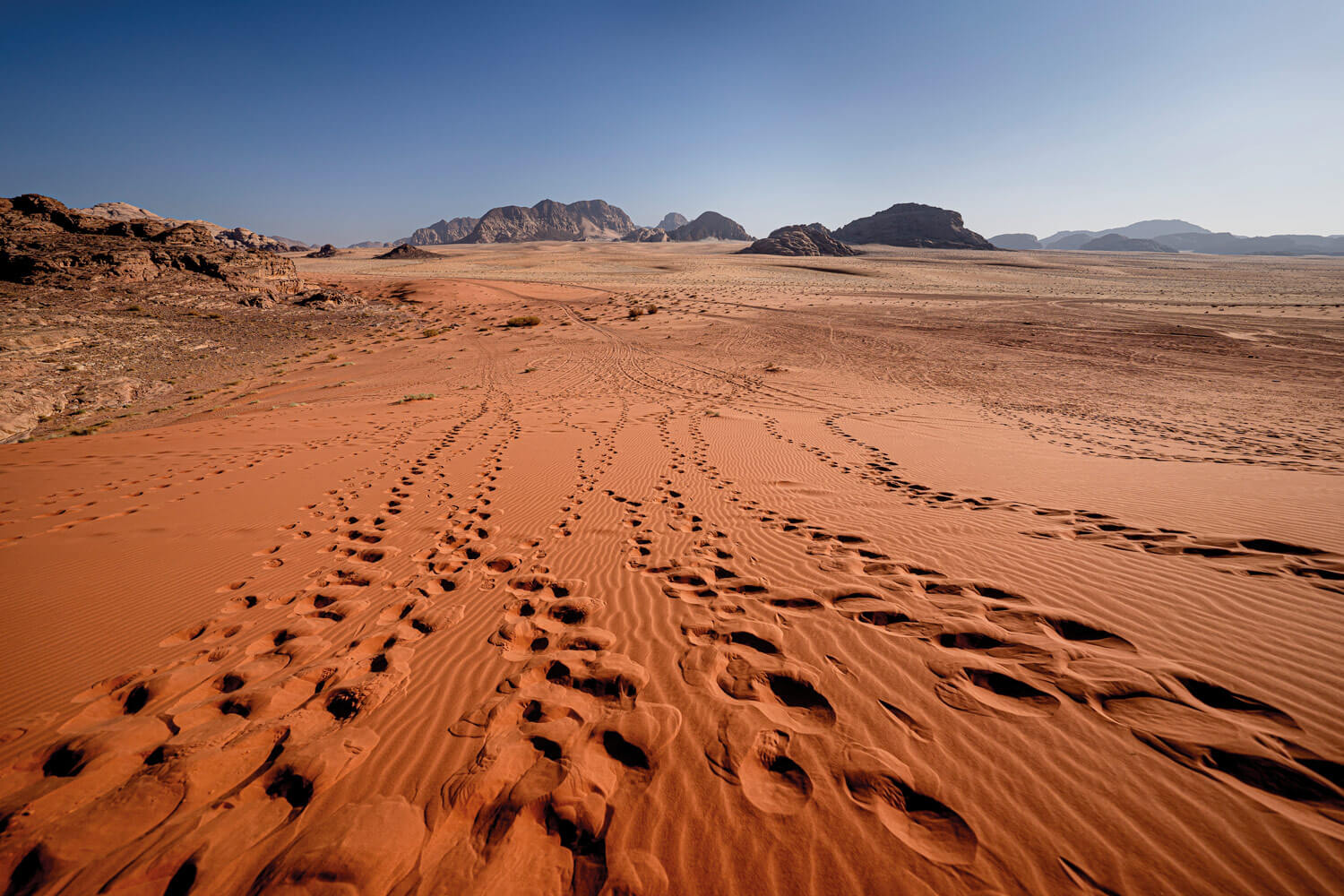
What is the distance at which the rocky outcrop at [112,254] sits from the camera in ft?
59.7

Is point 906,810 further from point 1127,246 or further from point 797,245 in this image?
point 1127,246

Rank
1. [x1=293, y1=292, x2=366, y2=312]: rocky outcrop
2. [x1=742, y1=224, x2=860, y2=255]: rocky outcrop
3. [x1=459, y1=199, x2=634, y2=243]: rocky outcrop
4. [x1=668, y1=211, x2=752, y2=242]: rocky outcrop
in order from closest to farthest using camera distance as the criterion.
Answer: [x1=293, y1=292, x2=366, y2=312]: rocky outcrop → [x1=742, y1=224, x2=860, y2=255]: rocky outcrop → [x1=668, y1=211, x2=752, y2=242]: rocky outcrop → [x1=459, y1=199, x2=634, y2=243]: rocky outcrop

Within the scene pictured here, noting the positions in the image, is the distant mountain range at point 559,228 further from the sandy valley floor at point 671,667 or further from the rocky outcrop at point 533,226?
the sandy valley floor at point 671,667

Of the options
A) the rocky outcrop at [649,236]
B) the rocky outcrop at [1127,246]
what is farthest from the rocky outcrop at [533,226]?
the rocky outcrop at [1127,246]

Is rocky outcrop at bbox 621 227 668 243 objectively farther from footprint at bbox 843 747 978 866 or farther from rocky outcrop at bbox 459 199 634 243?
footprint at bbox 843 747 978 866

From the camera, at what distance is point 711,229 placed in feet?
524

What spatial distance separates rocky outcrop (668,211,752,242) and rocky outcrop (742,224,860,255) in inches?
2921

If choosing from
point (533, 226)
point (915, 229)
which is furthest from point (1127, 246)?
point (533, 226)

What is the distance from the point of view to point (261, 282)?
74.8 ft

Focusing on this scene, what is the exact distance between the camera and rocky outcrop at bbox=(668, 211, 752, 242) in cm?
15688

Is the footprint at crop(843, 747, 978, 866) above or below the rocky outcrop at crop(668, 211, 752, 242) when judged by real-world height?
below

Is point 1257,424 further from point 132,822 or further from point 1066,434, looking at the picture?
point 132,822

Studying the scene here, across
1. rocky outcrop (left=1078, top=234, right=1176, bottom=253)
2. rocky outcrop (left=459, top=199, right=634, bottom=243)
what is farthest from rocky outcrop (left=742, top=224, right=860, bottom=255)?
rocky outcrop (left=1078, top=234, right=1176, bottom=253)

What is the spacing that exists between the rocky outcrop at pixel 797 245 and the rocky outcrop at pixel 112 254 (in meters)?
70.5
